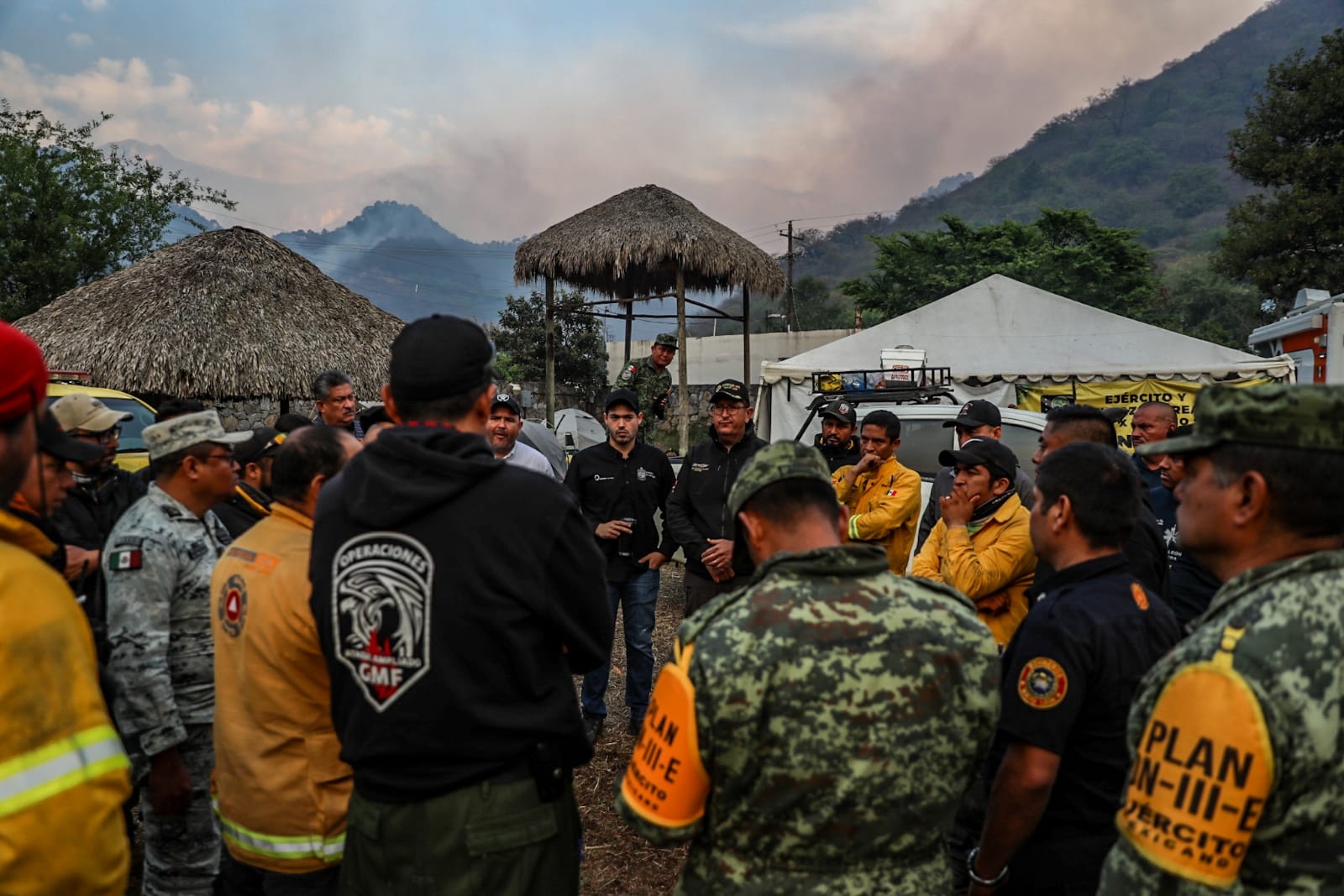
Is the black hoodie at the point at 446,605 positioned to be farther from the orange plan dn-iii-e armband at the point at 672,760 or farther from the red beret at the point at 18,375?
the red beret at the point at 18,375

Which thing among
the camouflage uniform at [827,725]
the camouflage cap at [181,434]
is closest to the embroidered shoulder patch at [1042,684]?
the camouflage uniform at [827,725]

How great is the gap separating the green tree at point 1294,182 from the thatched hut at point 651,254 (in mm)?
12729

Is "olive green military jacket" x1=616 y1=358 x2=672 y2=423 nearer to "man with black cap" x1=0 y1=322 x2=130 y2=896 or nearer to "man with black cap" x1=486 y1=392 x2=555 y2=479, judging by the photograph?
"man with black cap" x1=486 y1=392 x2=555 y2=479

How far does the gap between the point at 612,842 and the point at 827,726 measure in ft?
9.41

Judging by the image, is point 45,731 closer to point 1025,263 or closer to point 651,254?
point 651,254

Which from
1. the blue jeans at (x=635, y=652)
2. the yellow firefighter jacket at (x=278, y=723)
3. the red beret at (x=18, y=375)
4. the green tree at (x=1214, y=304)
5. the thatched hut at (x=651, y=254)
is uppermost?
the green tree at (x=1214, y=304)

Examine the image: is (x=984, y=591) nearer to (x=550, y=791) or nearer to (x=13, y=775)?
(x=550, y=791)

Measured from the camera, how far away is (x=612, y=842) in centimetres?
412

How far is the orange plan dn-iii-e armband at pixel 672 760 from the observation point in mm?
1666

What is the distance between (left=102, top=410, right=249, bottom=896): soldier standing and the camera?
2.68 meters

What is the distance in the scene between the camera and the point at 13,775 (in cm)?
120

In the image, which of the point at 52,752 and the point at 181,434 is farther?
the point at 181,434

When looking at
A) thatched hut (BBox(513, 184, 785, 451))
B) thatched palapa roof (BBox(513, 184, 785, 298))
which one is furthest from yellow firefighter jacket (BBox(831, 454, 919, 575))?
thatched palapa roof (BBox(513, 184, 785, 298))

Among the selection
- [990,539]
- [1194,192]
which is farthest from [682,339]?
[1194,192]
